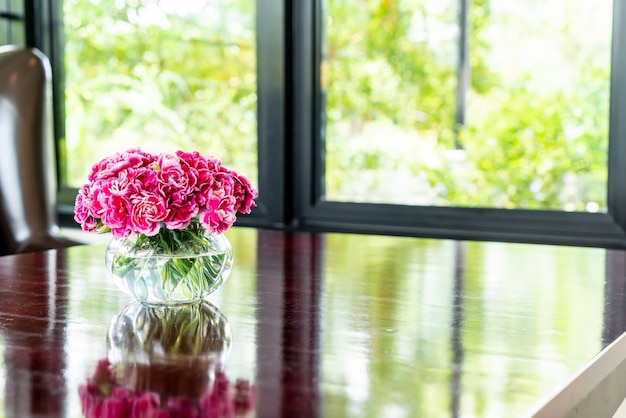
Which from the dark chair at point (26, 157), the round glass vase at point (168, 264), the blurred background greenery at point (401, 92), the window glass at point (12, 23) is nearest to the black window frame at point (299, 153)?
the blurred background greenery at point (401, 92)

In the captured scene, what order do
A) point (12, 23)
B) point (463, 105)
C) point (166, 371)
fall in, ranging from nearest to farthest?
point (166, 371)
point (463, 105)
point (12, 23)

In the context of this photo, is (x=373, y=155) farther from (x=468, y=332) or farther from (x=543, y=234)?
(x=468, y=332)

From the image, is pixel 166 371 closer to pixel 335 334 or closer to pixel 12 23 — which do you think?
pixel 335 334

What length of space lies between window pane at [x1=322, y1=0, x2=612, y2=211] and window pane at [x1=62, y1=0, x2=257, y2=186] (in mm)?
295

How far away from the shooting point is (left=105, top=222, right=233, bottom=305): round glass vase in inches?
45.5

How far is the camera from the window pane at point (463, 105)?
102 inches

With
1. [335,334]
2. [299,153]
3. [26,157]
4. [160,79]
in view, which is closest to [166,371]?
[335,334]

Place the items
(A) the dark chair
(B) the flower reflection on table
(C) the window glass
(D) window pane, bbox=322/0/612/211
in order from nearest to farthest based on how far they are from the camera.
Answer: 1. (B) the flower reflection on table
2. (A) the dark chair
3. (D) window pane, bbox=322/0/612/211
4. (C) the window glass

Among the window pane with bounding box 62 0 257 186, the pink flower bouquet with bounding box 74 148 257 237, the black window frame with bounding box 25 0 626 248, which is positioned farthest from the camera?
the window pane with bounding box 62 0 257 186

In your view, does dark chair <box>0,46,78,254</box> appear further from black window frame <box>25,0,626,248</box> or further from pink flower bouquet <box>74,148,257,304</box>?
pink flower bouquet <box>74,148,257,304</box>

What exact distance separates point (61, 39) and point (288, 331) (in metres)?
2.43

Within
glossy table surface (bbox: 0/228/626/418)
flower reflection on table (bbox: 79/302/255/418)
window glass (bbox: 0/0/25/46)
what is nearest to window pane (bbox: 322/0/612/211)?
glossy table surface (bbox: 0/228/626/418)

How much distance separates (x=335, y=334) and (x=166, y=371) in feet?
0.80

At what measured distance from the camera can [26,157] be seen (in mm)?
2348
